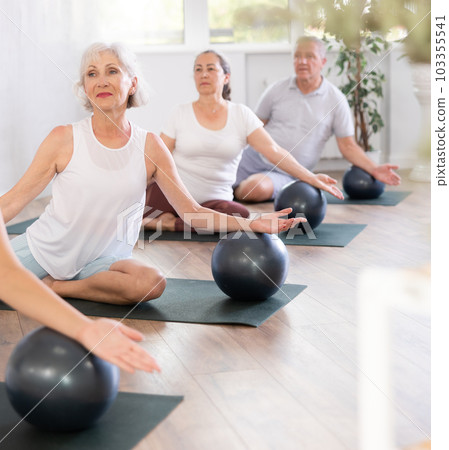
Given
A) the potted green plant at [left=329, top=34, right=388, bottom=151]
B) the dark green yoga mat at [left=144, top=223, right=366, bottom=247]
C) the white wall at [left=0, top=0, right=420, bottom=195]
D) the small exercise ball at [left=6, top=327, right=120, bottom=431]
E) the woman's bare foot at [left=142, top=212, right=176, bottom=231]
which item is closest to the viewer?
the small exercise ball at [left=6, top=327, right=120, bottom=431]

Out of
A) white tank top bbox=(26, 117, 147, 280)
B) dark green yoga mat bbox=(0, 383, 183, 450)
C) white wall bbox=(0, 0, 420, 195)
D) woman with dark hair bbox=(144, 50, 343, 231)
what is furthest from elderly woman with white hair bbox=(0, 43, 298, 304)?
white wall bbox=(0, 0, 420, 195)

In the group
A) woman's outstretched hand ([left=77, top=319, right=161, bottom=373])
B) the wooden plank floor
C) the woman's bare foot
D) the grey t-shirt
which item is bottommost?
the woman's bare foot

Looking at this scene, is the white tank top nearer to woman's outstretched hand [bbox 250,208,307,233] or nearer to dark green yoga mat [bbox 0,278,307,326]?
dark green yoga mat [bbox 0,278,307,326]

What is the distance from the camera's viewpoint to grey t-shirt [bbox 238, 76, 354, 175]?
389 centimetres

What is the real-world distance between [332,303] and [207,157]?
140 cm

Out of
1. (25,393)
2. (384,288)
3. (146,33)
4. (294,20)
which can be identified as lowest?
(25,393)

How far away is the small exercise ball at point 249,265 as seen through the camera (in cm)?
196

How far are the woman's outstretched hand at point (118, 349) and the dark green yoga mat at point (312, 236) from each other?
2028 mm

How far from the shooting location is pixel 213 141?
3156 millimetres

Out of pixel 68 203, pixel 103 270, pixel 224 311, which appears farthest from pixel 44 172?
pixel 224 311

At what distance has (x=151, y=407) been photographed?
1.28m

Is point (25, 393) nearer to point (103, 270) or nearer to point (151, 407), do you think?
point (151, 407)

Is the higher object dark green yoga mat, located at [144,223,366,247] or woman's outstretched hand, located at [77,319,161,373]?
woman's outstretched hand, located at [77,319,161,373]

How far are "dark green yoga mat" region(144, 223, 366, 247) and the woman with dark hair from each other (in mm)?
114
